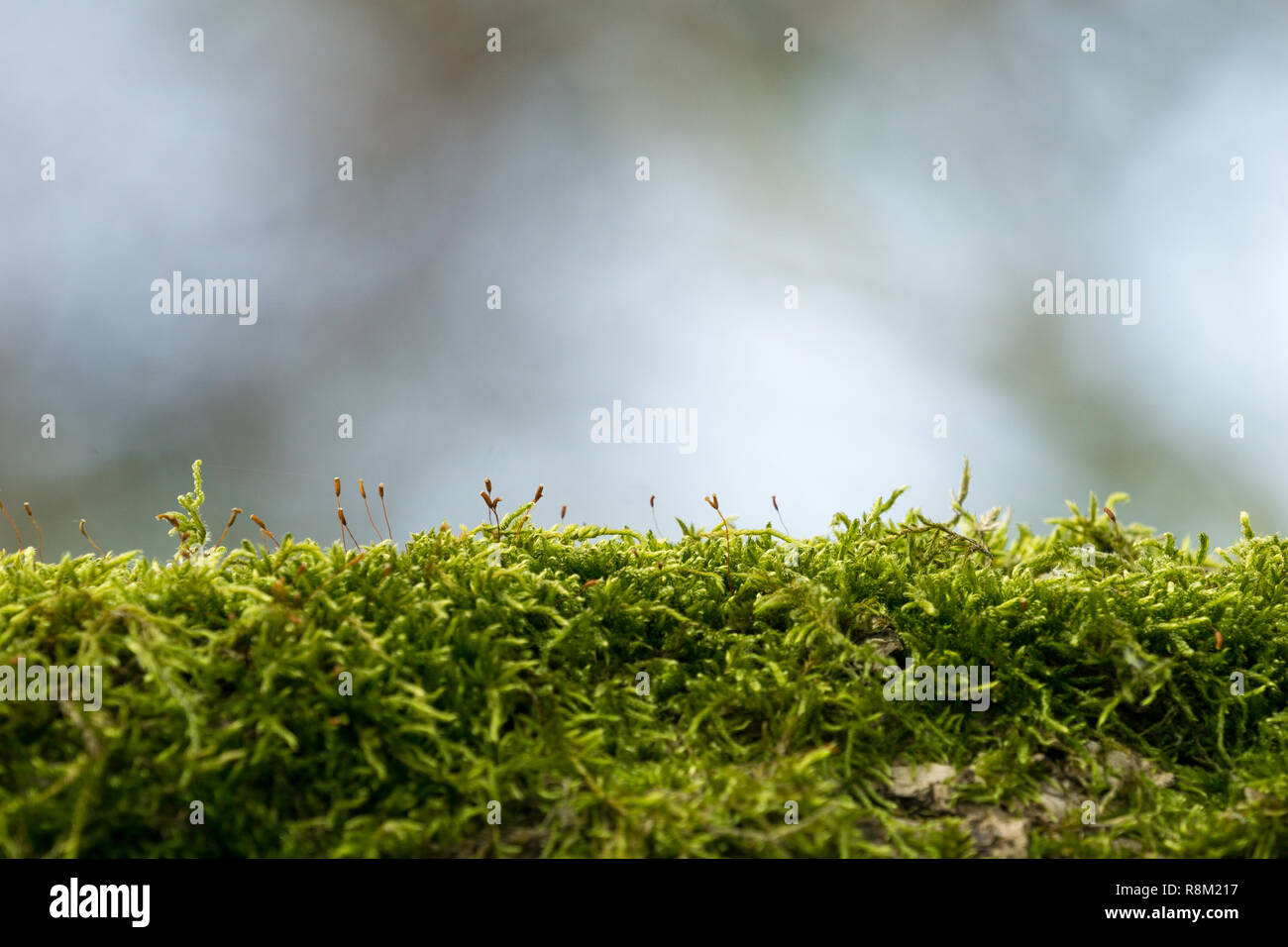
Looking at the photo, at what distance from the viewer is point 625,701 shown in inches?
53.5

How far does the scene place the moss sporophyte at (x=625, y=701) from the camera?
1.12m

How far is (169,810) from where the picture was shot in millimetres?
1101

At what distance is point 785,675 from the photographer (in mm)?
1378

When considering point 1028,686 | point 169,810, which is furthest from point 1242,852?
point 169,810

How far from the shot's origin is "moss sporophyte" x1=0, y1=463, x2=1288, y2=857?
112 cm

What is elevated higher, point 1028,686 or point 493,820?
point 1028,686

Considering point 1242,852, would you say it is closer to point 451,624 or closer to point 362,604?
point 451,624

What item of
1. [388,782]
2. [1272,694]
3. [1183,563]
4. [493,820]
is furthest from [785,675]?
[1183,563]

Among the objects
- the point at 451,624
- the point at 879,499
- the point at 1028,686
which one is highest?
the point at 879,499

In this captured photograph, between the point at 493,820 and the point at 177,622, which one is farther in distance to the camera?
the point at 177,622
